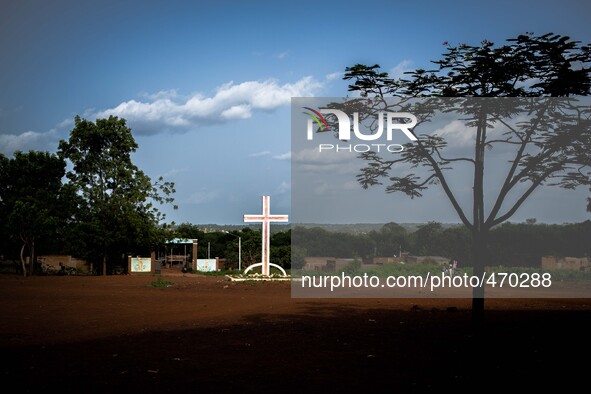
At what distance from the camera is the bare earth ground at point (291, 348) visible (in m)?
8.13

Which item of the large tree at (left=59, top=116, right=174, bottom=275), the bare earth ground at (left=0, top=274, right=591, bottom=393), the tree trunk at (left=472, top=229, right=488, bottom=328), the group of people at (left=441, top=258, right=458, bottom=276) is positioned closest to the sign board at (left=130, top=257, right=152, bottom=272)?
the large tree at (left=59, top=116, right=174, bottom=275)

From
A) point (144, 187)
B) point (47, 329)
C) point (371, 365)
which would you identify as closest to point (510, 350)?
point (371, 365)

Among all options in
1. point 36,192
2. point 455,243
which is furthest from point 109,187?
point 455,243

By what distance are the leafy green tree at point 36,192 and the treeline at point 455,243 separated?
48.3 ft

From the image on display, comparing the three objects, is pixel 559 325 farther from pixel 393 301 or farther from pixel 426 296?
pixel 426 296

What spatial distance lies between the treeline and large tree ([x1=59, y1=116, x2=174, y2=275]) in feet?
35.1

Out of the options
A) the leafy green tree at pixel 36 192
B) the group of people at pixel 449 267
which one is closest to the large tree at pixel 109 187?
the leafy green tree at pixel 36 192

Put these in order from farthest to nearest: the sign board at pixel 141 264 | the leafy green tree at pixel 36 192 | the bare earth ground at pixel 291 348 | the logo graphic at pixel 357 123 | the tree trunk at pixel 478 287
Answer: the sign board at pixel 141 264, the leafy green tree at pixel 36 192, the logo graphic at pixel 357 123, the tree trunk at pixel 478 287, the bare earth ground at pixel 291 348

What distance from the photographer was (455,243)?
33.5 m

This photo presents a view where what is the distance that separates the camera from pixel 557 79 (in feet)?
46.8

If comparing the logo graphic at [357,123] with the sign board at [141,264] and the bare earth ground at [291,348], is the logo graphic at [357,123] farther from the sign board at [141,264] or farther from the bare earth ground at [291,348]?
the sign board at [141,264]

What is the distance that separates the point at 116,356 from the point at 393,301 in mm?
12133

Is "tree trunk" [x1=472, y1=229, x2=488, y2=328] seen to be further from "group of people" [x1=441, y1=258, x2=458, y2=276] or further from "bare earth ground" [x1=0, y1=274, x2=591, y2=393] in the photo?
"group of people" [x1=441, y1=258, x2=458, y2=276]

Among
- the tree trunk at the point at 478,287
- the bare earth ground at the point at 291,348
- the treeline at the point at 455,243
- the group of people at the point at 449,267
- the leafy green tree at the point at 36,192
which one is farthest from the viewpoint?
the leafy green tree at the point at 36,192
